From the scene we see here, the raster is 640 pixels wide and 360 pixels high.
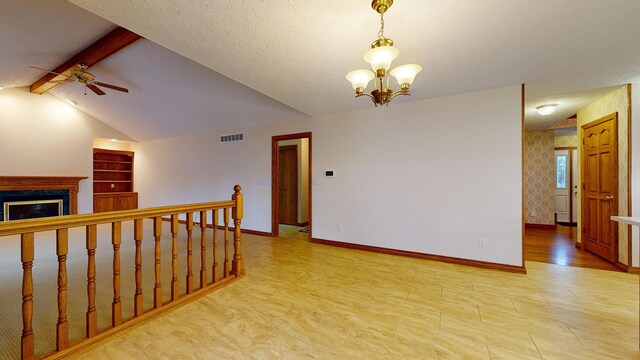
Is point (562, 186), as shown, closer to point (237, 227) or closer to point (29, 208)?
point (237, 227)

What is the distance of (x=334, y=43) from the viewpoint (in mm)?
2168

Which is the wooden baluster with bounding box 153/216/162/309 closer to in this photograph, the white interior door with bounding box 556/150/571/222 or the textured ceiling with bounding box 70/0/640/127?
the textured ceiling with bounding box 70/0/640/127

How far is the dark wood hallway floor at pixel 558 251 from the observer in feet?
11.1

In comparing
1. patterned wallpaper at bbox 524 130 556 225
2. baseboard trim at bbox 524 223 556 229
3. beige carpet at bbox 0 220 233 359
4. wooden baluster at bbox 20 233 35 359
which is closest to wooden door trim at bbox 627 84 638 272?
patterned wallpaper at bbox 524 130 556 225

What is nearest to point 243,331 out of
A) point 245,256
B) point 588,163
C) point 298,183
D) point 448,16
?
point 245,256

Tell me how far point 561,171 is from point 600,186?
11.3 ft

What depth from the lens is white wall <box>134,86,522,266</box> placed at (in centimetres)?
315

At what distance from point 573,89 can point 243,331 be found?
15.4ft

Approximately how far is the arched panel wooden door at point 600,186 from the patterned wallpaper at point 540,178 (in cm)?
184

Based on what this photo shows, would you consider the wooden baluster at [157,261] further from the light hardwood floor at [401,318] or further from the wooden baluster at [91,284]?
the wooden baluster at [91,284]

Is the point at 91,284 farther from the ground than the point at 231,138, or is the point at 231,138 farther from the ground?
the point at 231,138

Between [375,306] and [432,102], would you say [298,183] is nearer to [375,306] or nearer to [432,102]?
[432,102]

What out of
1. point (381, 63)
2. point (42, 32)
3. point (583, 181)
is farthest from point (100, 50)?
point (583, 181)

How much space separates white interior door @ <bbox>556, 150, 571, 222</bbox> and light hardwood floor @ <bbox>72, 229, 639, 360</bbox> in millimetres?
4285
